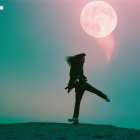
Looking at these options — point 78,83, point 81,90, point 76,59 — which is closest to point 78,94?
point 81,90

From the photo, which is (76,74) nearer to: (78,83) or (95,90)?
(78,83)

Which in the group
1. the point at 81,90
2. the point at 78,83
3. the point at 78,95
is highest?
the point at 78,83

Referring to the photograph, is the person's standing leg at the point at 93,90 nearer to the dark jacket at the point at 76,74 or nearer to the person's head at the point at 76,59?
the dark jacket at the point at 76,74

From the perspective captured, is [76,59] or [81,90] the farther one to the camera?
[76,59]

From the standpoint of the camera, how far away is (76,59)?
43.1 feet

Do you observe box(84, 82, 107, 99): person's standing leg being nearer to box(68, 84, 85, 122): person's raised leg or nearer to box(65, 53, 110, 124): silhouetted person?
box(65, 53, 110, 124): silhouetted person

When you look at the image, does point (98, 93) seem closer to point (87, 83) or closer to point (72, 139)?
point (87, 83)

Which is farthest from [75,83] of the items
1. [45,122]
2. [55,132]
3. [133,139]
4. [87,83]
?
[133,139]

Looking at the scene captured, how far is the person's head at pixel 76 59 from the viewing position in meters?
13.1

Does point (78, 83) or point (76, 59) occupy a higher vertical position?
point (76, 59)

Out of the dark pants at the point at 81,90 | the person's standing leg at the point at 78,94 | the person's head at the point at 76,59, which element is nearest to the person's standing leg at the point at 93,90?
the dark pants at the point at 81,90

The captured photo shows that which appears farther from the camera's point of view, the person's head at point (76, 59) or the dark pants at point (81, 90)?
the person's head at point (76, 59)

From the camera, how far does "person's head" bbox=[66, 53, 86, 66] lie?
515 inches

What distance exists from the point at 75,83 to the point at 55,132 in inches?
153
